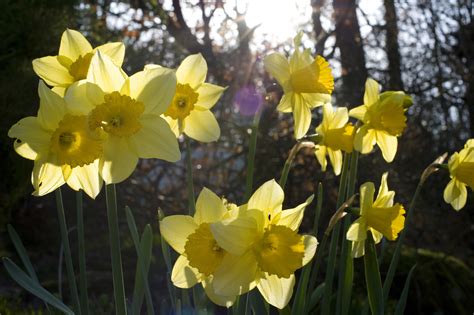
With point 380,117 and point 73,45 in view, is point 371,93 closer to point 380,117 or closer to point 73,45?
point 380,117

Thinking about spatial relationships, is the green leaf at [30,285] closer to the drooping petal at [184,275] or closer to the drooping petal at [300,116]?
the drooping petal at [184,275]

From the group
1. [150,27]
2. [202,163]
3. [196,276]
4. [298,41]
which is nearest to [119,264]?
[196,276]

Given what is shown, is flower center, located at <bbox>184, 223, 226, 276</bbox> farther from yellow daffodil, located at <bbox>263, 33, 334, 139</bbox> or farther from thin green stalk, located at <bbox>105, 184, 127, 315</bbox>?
yellow daffodil, located at <bbox>263, 33, 334, 139</bbox>

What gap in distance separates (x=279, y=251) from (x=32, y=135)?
501 mm

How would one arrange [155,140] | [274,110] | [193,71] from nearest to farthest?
1. [155,140]
2. [193,71]
3. [274,110]

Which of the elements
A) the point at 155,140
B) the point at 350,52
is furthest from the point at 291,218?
the point at 350,52

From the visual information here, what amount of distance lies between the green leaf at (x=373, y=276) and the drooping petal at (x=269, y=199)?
313mm

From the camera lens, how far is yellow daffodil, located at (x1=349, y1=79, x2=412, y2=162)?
1544mm

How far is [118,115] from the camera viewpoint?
1.11 metres

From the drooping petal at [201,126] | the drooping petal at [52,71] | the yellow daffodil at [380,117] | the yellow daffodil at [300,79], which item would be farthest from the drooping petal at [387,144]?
the drooping petal at [52,71]

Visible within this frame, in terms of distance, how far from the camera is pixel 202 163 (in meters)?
5.42

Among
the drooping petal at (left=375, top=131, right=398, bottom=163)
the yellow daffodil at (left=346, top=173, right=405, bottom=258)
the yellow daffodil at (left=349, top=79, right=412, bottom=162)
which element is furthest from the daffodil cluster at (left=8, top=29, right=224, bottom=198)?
the drooping petal at (left=375, top=131, right=398, bottom=163)

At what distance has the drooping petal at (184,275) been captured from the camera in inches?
48.4

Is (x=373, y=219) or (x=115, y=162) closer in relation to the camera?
(x=115, y=162)
